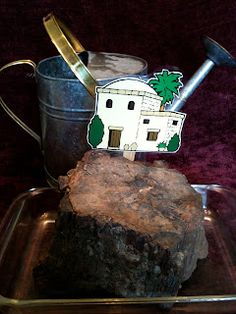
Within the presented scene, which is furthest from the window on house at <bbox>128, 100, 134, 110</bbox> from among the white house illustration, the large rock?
the large rock

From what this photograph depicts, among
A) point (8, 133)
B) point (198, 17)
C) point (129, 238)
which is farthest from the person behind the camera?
point (8, 133)

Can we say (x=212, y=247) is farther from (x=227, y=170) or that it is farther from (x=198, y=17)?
(x=198, y=17)

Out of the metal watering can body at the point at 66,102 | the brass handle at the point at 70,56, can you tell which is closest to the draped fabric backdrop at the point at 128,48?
the metal watering can body at the point at 66,102

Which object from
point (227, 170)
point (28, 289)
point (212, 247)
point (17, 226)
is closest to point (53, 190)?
point (17, 226)

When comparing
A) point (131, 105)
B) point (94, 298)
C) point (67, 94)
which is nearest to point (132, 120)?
point (131, 105)

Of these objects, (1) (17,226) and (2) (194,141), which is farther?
(2) (194,141)

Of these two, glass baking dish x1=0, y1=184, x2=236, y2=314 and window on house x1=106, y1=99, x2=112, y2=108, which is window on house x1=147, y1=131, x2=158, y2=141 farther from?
glass baking dish x1=0, y1=184, x2=236, y2=314

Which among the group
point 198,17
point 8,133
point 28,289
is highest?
point 198,17
